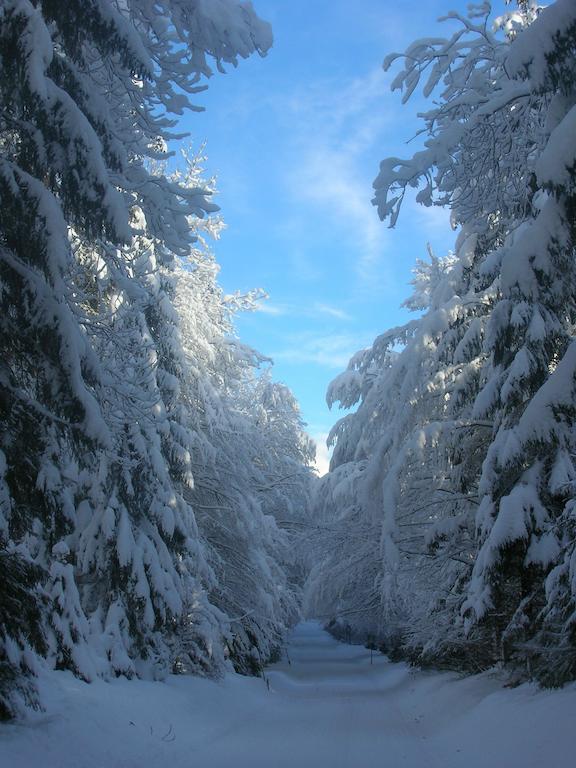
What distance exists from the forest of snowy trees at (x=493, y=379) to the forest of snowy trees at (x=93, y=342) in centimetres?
280

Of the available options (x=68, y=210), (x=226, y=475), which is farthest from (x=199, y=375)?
(x=68, y=210)

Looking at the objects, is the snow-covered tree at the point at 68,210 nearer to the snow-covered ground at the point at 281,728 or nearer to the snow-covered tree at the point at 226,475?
the snow-covered ground at the point at 281,728

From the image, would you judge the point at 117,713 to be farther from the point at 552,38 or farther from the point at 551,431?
the point at 552,38

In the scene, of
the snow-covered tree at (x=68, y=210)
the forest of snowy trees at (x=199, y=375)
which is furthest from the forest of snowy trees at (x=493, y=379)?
the snow-covered tree at (x=68, y=210)

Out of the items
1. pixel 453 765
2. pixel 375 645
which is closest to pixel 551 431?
pixel 453 765

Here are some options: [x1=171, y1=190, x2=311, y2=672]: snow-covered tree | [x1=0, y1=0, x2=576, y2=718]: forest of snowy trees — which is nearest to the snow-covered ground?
[x1=0, y1=0, x2=576, y2=718]: forest of snowy trees

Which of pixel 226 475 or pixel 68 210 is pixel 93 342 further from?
pixel 226 475

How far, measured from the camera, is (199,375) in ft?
51.7

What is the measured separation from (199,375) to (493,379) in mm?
7710

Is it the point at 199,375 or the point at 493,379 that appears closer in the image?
the point at 493,379

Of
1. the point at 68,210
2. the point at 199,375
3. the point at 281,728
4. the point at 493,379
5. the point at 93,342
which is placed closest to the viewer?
the point at 68,210

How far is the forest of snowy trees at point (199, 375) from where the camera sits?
5.60 m

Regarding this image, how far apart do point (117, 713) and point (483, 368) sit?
816cm

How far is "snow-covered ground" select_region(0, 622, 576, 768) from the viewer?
633 cm
